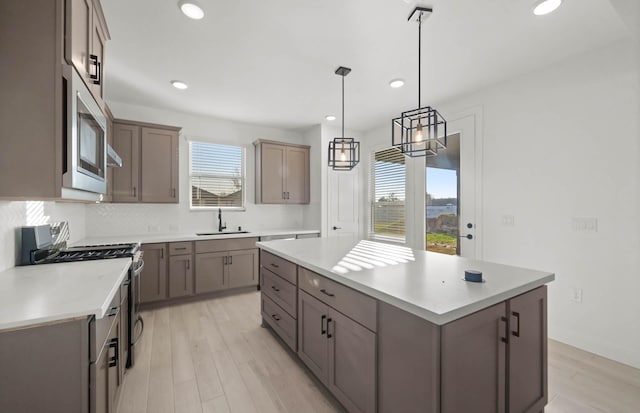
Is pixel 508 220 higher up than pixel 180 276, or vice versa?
pixel 508 220

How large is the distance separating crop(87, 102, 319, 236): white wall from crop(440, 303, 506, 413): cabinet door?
3670mm

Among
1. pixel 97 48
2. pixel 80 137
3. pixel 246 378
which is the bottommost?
pixel 246 378

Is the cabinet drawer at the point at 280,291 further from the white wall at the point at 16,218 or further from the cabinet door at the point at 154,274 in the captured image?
the white wall at the point at 16,218

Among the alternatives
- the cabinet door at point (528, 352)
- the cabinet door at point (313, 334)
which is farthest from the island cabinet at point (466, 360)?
the cabinet door at point (313, 334)

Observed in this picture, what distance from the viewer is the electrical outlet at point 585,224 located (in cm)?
245

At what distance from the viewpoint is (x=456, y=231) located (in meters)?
3.59

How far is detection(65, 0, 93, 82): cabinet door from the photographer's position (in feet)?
4.40

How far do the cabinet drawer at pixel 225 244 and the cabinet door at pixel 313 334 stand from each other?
7.05 feet

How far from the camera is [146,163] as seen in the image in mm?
3678

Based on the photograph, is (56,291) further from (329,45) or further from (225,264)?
(225,264)

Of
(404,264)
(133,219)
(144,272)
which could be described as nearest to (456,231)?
(404,264)

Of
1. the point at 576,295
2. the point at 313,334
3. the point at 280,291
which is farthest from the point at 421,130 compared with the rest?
the point at 576,295

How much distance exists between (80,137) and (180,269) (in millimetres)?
2597

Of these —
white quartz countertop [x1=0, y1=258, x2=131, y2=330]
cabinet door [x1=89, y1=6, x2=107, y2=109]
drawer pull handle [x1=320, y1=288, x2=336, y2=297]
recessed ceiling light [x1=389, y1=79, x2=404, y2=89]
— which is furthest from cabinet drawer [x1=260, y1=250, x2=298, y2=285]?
recessed ceiling light [x1=389, y1=79, x2=404, y2=89]
